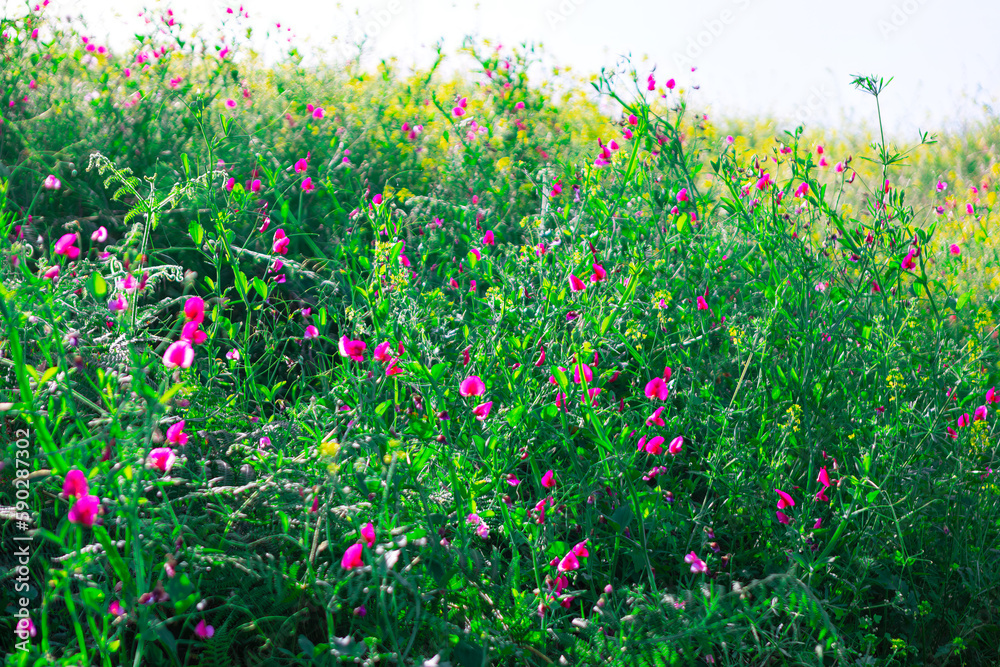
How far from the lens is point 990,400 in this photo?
171 cm

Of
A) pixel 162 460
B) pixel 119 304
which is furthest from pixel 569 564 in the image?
pixel 119 304

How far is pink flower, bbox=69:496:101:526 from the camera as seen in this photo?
94 centimetres

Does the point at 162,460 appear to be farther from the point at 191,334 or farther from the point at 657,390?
→ the point at 657,390

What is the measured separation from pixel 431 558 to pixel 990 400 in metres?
1.46

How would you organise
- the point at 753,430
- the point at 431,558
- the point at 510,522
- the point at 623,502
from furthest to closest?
the point at 753,430
the point at 623,502
the point at 510,522
the point at 431,558

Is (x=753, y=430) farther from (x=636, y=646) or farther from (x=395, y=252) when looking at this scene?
(x=395, y=252)

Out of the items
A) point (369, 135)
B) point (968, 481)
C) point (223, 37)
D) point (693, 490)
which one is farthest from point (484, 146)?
point (968, 481)

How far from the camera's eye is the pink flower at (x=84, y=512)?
0.94m

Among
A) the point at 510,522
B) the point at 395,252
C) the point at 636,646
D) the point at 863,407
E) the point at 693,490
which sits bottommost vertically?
the point at 636,646

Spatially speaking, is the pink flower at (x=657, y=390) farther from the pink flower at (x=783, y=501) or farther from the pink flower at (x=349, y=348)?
the pink flower at (x=349, y=348)

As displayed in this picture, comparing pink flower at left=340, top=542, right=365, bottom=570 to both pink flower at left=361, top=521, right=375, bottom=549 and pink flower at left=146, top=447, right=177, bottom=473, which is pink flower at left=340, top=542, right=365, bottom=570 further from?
pink flower at left=146, top=447, right=177, bottom=473

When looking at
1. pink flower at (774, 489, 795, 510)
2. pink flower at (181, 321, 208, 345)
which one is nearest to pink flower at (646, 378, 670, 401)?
pink flower at (774, 489, 795, 510)

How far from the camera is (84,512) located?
0.94m

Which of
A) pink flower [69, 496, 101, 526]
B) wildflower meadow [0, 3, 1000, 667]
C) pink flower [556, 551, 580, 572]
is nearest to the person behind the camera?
pink flower [69, 496, 101, 526]
